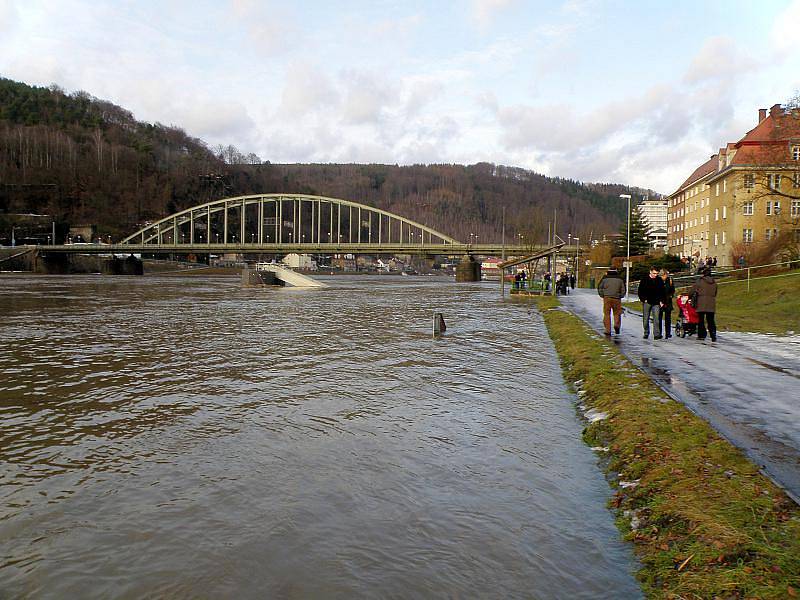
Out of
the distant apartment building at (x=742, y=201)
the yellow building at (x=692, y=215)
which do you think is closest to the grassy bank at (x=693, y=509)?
the distant apartment building at (x=742, y=201)

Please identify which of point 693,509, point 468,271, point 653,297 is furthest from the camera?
point 468,271

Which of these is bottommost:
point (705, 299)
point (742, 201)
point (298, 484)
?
point (298, 484)

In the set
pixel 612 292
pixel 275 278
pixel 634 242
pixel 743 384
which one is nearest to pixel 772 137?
pixel 612 292

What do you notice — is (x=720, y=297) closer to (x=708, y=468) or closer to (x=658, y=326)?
(x=658, y=326)

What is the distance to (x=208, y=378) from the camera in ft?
38.0

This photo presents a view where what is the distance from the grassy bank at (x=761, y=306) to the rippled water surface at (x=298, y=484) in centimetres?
1107

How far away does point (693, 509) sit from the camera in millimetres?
4898

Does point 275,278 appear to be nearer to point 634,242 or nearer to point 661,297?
point 634,242

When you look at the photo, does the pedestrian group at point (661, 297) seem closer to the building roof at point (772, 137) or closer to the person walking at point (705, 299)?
the person walking at point (705, 299)

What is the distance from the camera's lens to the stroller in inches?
644

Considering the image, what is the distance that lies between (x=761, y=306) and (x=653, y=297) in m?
14.8

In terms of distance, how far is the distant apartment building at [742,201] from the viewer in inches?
1763

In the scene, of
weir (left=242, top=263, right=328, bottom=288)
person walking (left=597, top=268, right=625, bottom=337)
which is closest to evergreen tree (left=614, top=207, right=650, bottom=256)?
weir (left=242, top=263, right=328, bottom=288)

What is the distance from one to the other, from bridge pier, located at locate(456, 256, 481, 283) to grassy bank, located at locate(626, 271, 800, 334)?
6506 cm
